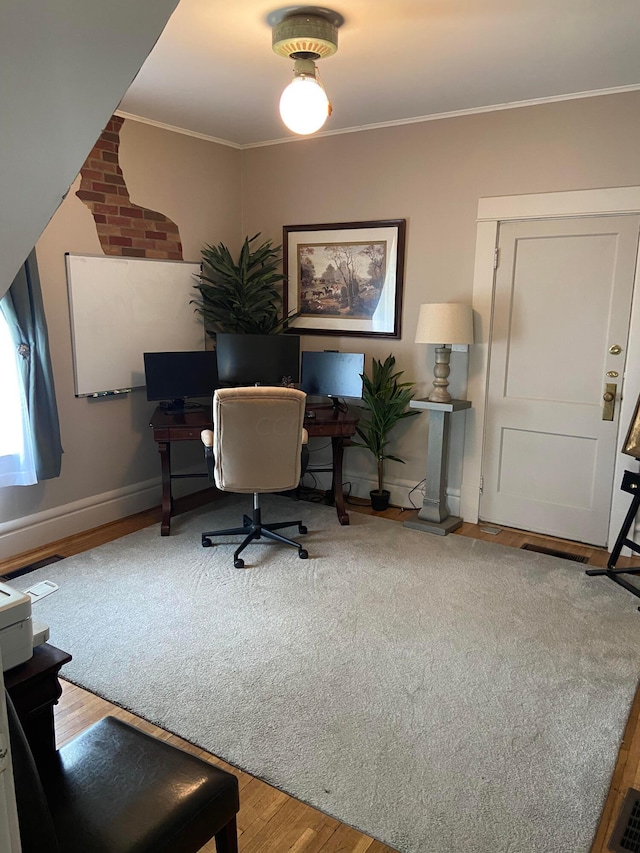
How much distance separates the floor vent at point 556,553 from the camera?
139 inches

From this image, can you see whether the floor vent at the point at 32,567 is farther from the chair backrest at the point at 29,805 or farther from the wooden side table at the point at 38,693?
the chair backrest at the point at 29,805

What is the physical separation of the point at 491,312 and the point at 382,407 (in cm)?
92

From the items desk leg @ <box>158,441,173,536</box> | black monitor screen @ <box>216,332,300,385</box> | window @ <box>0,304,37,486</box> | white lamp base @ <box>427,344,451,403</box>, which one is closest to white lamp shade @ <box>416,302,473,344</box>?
white lamp base @ <box>427,344,451,403</box>

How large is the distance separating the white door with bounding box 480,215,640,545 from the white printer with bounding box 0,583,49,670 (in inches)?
127

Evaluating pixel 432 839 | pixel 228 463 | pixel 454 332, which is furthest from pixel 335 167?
pixel 432 839

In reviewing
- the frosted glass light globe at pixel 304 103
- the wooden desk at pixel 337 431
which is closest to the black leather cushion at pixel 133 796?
the frosted glass light globe at pixel 304 103

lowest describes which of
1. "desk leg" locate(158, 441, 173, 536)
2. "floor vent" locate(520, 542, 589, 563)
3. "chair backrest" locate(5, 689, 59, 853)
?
"floor vent" locate(520, 542, 589, 563)

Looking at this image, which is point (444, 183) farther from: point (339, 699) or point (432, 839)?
point (432, 839)

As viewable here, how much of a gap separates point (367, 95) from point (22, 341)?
233cm

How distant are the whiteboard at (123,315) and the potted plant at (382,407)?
1.38 meters

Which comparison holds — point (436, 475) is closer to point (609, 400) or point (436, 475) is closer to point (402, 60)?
point (609, 400)

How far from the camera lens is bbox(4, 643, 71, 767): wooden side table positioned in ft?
4.02

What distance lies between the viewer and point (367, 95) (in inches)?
135

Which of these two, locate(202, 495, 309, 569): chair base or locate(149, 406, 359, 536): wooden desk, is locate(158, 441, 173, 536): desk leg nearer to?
locate(149, 406, 359, 536): wooden desk
